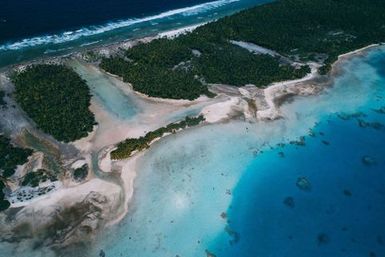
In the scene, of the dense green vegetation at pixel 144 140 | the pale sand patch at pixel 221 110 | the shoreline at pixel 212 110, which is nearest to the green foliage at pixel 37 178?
the shoreline at pixel 212 110

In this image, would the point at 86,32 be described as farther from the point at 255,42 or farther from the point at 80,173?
the point at 80,173

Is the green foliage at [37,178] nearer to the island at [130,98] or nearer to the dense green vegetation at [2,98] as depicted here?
the island at [130,98]

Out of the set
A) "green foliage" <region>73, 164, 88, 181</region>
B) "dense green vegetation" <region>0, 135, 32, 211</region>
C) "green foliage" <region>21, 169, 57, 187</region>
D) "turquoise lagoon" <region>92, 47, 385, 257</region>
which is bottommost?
"turquoise lagoon" <region>92, 47, 385, 257</region>

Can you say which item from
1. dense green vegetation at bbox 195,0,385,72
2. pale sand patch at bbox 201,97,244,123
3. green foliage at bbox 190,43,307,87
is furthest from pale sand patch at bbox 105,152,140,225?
dense green vegetation at bbox 195,0,385,72

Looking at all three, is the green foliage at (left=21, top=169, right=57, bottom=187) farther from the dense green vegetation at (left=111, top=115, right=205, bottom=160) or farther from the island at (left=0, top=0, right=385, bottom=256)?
the dense green vegetation at (left=111, top=115, right=205, bottom=160)

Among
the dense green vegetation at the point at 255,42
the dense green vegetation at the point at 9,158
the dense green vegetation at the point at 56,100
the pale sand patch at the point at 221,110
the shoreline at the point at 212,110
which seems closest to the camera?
the shoreline at the point at 212,110

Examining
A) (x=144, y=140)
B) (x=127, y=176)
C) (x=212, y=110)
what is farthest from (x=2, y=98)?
(x=212, y=110)

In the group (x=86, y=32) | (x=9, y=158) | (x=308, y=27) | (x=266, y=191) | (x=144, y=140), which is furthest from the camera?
(x=308, y=27)
